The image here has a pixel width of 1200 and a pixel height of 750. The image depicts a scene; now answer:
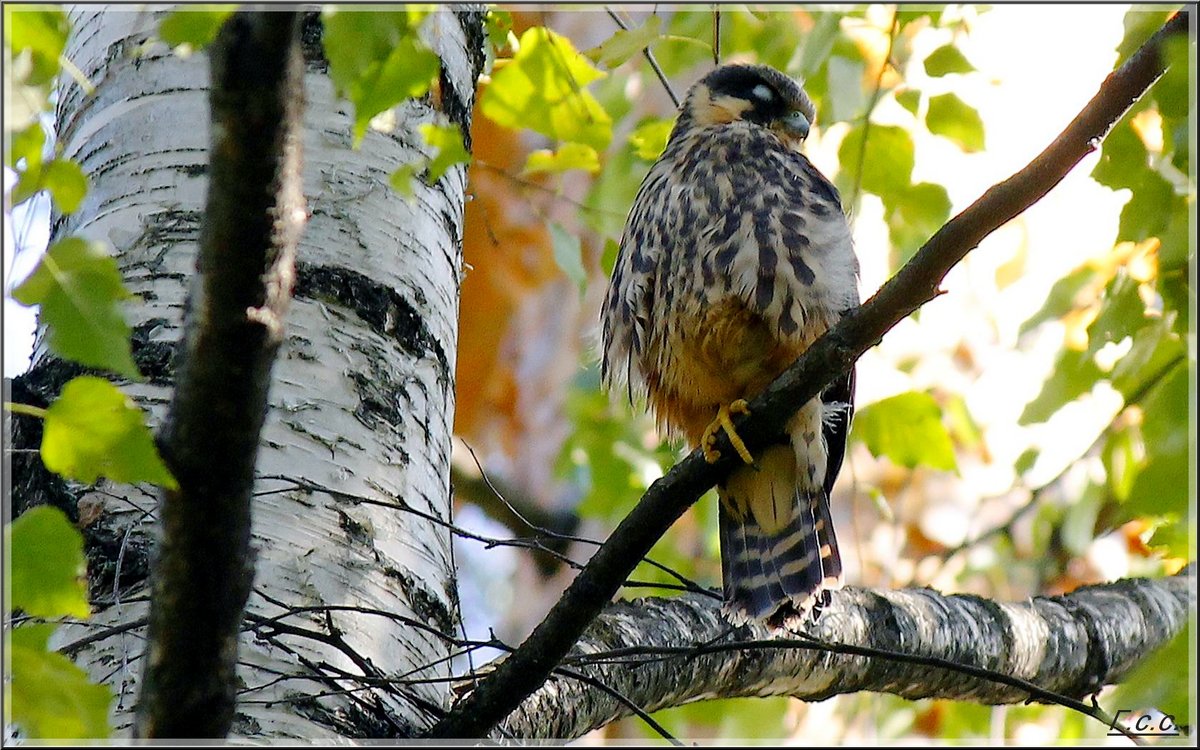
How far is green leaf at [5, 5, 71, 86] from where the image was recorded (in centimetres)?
134

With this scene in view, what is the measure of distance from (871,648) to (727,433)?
0.52m

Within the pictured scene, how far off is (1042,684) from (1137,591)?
487 mm

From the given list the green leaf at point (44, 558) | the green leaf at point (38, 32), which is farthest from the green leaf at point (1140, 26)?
the green leaf at point (44, 558)

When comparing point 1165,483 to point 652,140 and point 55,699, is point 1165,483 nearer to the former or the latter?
point 55,699

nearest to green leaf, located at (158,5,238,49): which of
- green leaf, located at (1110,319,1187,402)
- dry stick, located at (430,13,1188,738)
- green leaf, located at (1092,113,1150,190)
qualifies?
dry stick, located at (430,13,1188,738)

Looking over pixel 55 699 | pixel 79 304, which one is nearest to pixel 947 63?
pixel 79 304

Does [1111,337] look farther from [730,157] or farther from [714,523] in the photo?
[714,523]

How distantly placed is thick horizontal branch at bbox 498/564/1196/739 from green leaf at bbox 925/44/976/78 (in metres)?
1.18

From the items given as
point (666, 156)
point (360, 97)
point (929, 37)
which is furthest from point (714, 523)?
point (360, 97)

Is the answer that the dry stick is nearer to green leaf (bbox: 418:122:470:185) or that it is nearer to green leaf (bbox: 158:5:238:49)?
green leaf (bbox: 418:122:470:185)

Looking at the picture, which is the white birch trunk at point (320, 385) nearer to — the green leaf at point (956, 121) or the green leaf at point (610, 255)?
the green leaf at point (610, 255)

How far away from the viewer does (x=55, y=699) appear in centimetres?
126

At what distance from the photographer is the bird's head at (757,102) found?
3.61 m

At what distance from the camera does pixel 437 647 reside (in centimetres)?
201
